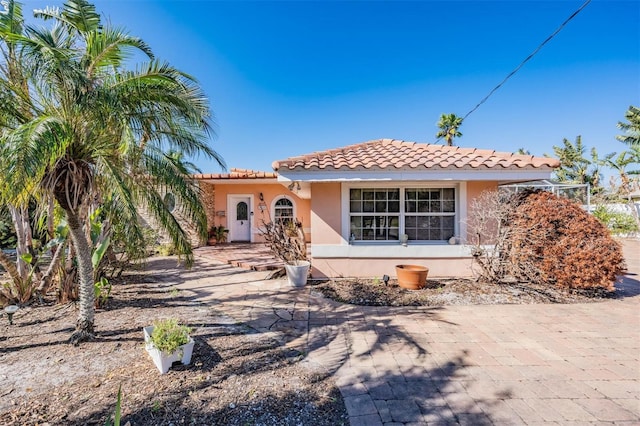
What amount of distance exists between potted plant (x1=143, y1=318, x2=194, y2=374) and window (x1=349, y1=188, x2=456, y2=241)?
5.55m

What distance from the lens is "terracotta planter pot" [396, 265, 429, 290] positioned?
7059 mm

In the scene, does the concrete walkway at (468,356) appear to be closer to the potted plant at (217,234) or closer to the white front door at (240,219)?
the potted plant at (217,234)

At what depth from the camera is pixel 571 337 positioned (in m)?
4.51

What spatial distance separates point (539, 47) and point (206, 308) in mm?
11249

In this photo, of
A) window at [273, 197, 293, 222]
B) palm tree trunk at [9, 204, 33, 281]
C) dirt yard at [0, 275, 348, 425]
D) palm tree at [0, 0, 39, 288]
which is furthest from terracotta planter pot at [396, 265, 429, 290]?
window at [273, 197, 293, 222]

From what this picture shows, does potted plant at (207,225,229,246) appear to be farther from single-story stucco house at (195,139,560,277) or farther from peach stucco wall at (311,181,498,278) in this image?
peach stucco wall at (311,181,498,278)

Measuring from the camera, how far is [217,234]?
597 inches

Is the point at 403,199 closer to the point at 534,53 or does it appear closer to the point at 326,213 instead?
the point at 326,213

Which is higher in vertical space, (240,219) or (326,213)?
(326,213)

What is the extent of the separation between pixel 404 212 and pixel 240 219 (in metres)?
10.9

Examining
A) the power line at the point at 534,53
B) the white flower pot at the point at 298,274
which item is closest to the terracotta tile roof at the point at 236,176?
the white flower pot at the point at 298,274

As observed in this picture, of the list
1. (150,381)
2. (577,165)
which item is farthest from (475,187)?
(577,165)

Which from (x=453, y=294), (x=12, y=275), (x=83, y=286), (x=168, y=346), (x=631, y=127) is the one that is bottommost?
(x=453, y=294)

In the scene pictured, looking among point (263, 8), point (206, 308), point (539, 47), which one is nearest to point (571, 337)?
point (206, 308)
